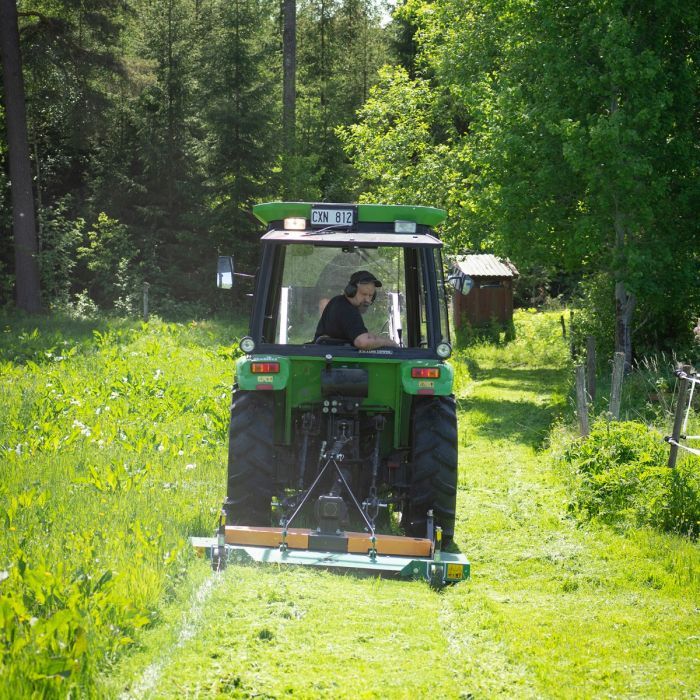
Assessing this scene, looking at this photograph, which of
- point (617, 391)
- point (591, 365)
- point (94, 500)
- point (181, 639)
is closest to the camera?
point (181, 639)

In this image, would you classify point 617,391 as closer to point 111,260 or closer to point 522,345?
point 522,345

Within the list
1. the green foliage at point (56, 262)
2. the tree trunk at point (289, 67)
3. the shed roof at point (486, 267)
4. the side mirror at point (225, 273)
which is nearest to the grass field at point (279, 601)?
the side mirror at point (225, 273)

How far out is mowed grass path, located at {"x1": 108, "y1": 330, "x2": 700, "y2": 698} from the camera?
4938 mm

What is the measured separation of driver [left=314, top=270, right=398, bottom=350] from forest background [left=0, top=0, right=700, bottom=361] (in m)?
8.94

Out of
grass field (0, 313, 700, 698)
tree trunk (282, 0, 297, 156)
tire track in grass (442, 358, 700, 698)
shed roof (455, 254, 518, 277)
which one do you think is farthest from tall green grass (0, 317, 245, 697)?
tree trunk (282, 0, 297, 156)

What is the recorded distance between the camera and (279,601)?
232 inches

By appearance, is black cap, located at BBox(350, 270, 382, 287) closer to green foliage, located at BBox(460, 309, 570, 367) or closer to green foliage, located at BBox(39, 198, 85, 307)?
green foliage, located at BBox(460, 309, 570, 367)

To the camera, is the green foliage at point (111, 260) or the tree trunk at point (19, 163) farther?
the green foliage at point (111, 260)

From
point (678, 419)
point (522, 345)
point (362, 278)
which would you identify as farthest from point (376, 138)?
point (362, 278)

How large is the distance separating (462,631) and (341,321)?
2.73 m

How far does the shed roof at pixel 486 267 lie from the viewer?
30.9m

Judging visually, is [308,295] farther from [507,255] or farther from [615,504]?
[507,255]

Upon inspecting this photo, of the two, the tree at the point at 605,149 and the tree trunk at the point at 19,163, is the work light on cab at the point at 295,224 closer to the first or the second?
the tree at the point at 605,149

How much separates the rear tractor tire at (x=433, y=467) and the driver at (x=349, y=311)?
0.60m
